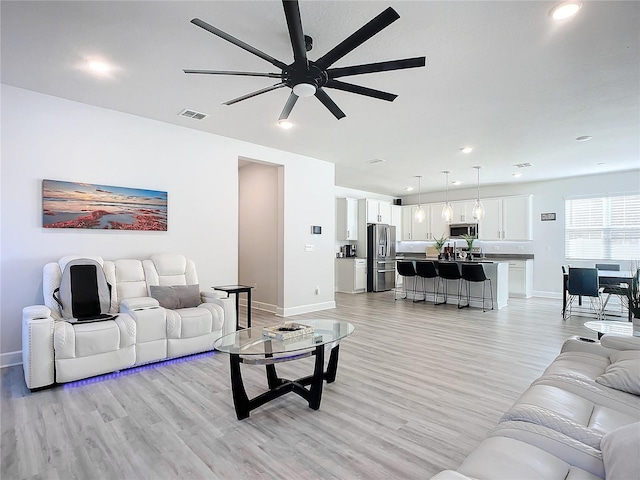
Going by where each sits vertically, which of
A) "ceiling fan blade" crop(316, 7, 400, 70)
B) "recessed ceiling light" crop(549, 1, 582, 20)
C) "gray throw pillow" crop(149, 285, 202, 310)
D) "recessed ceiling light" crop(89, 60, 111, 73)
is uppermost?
"recessed ceiling light" crop(89, 60, 111, 73)

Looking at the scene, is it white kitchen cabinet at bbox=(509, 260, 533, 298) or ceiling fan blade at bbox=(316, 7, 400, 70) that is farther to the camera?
white kitchen cabinet at bbox=(509, 260, 533, 298)

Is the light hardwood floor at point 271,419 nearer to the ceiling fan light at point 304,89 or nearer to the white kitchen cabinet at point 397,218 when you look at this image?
the ceiling fan light at point 304,89

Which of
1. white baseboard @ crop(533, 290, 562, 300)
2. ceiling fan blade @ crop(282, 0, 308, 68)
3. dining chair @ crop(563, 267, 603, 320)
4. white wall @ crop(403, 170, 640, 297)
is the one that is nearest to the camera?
ceiling fan blade @ crop(282, 0, 308, 68)

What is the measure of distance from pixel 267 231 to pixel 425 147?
3019 mm

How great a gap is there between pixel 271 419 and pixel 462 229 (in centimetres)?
826

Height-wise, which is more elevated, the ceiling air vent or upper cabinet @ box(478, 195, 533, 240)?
the ceiling air vent

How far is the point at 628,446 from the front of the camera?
101cm

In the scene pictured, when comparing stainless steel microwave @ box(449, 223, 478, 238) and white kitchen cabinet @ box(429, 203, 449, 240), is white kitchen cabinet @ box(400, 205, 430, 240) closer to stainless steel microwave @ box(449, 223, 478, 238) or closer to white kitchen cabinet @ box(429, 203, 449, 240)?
white kitchen cabinet @ box(429, 203, 449, 240)

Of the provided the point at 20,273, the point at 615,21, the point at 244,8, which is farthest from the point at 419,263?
the point at 20,273

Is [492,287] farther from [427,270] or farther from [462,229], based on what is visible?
[462,229]

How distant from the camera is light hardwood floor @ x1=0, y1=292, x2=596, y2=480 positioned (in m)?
1.88

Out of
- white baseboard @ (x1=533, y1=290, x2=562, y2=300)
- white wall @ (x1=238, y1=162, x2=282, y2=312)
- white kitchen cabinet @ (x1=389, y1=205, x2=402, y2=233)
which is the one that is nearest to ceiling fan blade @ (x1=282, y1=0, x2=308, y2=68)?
white wall @ (x1=238, y1=162, x2=282, y2=312)

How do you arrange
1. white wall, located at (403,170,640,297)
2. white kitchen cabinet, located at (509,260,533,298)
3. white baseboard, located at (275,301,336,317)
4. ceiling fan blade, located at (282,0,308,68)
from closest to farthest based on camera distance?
1. ceiling fan blade, located at (282,0,308,68)
2. white baseboard, located at (275,301,336,317)
3. white wall, located at (403,170,640,297)
4. white kitchen cabinet, located at (509,260,533,298)

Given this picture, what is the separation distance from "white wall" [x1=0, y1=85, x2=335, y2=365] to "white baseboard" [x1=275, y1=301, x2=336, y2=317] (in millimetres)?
27
